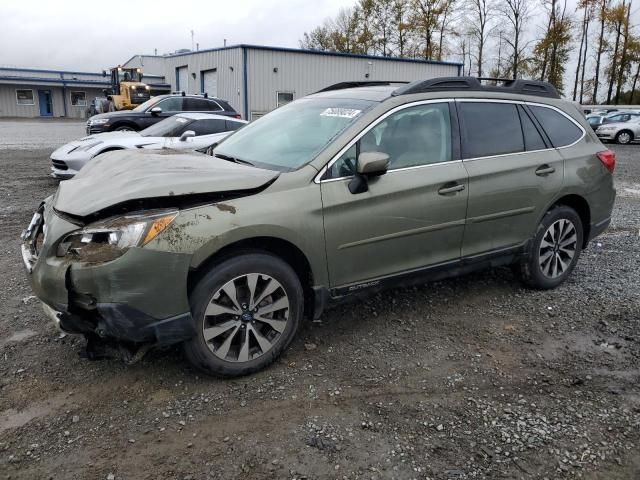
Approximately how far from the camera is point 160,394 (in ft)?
10.4

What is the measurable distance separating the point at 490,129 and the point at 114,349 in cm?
321

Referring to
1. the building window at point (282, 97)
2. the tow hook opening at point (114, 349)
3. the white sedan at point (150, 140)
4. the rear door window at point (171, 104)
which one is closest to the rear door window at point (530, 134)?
the tow hook opening at point (114, 349)

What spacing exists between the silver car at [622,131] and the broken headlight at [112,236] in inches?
1059

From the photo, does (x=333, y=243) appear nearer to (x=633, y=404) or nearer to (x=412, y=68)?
(x=633, y=404)

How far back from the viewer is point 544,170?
4508 mm

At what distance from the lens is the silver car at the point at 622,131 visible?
81.8 feet

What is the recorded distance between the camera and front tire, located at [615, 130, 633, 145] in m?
25.1

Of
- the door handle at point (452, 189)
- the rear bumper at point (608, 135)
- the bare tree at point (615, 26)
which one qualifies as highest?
the bare tree at point (615, 26)

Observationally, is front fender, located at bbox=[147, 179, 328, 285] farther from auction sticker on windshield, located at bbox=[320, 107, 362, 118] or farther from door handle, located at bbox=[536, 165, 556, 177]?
door handle, located at bbox=[536, 165, 556, 177]

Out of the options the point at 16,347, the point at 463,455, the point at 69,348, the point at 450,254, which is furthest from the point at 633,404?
the point at 16,347

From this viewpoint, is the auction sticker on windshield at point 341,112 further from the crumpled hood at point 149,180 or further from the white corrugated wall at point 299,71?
the white corrugated wall at point 299,71

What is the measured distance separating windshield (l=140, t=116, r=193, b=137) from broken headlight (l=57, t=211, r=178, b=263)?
299 inches

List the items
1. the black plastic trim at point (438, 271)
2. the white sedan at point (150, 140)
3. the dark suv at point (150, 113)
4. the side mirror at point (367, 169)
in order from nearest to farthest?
the side mirror at point (367, 169) → the black plastic trim at point (438, 271) → the white sedan at point (150, 140) → the dark suv at point (150, 113)

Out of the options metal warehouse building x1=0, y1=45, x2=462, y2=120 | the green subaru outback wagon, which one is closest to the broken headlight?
the green subaru outback wagon
